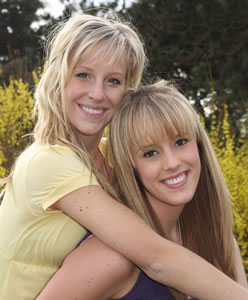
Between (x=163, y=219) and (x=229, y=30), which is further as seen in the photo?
(x=229, y=30)

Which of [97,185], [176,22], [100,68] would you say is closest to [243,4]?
[176,22]

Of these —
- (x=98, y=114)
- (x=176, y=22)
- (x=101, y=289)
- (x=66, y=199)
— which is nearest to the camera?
(x=101, y=289)

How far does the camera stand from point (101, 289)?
5.76ft

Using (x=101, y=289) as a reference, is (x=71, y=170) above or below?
above

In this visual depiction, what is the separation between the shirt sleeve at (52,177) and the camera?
189cm

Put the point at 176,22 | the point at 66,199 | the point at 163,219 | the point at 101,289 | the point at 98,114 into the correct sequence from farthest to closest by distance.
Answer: the point at 176,22
the point at 98,114
the point at 163,219
the point at 66,199
the point at 101,289

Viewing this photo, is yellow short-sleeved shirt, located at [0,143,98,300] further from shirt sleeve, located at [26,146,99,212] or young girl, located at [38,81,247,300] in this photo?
young girl, located at [38,81,247,300]

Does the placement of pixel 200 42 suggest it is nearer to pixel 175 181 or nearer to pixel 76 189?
pixel 175 181

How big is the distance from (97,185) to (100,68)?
0.61 m

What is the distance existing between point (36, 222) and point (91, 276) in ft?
1.30

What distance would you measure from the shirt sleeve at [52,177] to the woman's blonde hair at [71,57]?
188 mm

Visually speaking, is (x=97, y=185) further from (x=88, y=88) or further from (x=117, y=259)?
(x=88, y=88)

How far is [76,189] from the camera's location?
74.4 inches

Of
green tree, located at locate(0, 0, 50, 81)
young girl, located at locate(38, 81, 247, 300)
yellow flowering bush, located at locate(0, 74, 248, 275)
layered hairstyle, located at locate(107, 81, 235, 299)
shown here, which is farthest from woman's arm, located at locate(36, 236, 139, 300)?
green tree, located at locate(0, 0, 50, 81)
